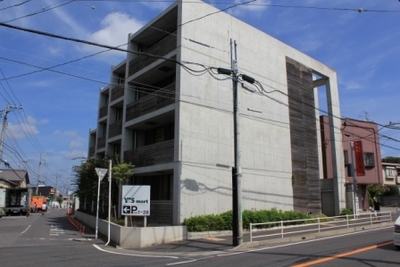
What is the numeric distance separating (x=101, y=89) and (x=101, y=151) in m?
7.11

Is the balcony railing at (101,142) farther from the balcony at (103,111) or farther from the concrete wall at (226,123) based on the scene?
the concrete wall at (226,123)

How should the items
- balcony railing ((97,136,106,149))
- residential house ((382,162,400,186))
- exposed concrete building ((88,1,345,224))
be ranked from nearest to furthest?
exposed concrete building ((88,1,345,224)) < balcony railing ((97,136,106,149)) < residential house ((382,162,400,186))

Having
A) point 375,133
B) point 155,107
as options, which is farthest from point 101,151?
point 375,133

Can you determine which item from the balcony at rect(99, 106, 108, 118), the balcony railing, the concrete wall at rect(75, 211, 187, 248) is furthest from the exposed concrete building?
the balcony at rect(99, 106, 108, 118)

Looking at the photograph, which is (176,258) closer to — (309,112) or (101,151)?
(309,112)

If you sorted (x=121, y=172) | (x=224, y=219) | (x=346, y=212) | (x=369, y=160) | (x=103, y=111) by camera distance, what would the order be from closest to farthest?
(x=224, y=219)
(x=121, y=172)
(x=346, y=212)
(x=369, y=160)
(x=103, y=111)

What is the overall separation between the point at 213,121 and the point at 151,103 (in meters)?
4.32

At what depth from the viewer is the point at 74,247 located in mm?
14234

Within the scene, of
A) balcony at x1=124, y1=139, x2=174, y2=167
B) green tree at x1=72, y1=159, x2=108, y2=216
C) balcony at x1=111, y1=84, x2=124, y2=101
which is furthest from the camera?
balcony at x1=111, y1=84, x2=124, y2=101

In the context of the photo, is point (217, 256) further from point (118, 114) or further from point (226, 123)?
point (118, 114)

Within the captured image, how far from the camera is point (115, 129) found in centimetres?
2828

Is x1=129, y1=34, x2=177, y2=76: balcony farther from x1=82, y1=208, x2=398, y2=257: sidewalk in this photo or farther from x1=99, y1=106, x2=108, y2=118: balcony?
x1=99, y1=106, x2=108, y2=118: balcony

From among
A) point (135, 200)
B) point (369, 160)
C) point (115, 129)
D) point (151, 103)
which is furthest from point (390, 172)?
point (135, 200)

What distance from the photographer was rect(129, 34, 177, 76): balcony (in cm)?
2102
